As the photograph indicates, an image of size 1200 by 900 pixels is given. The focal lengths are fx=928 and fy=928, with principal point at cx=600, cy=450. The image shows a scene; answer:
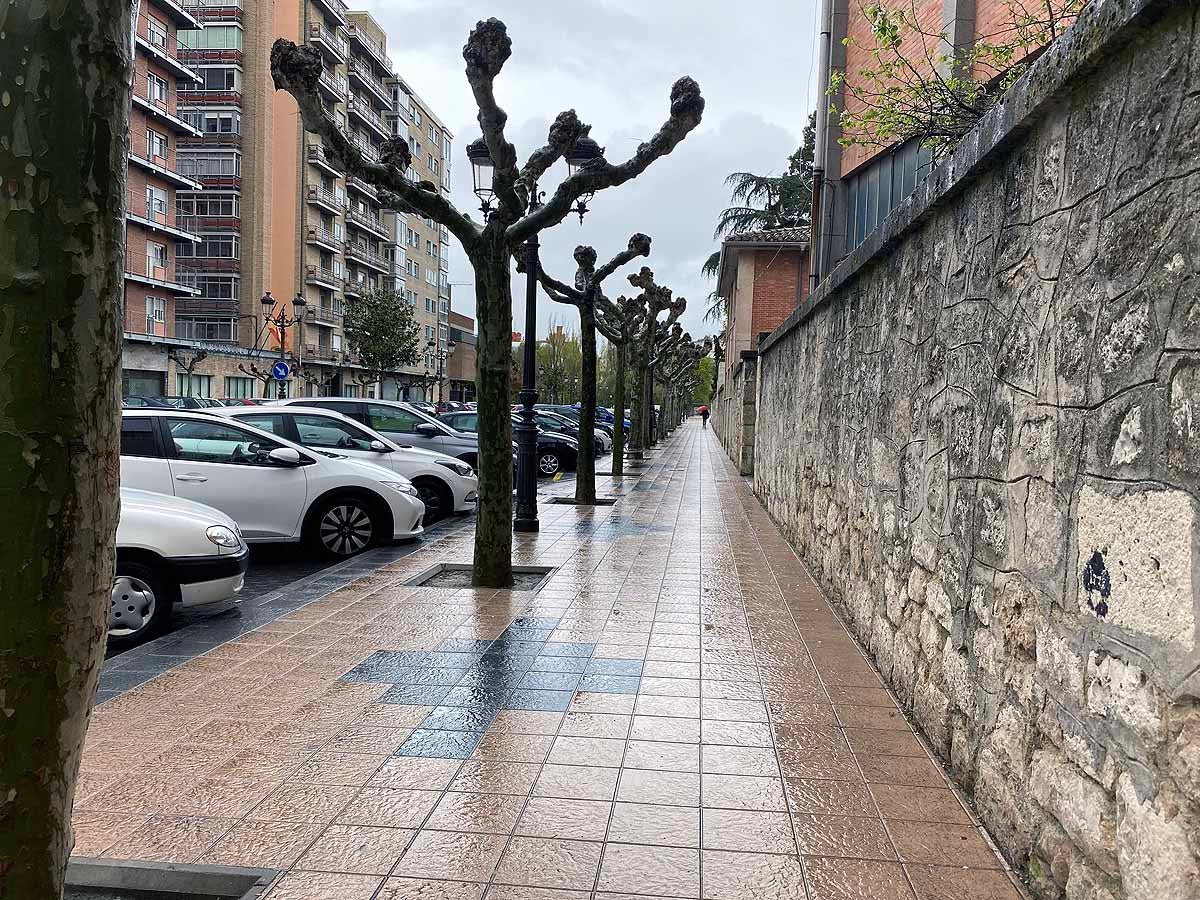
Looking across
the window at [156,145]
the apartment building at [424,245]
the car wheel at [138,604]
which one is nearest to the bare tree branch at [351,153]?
the car wheel at [138,604]

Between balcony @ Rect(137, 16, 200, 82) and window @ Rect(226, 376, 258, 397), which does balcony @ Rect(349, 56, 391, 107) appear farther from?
window @ Rect(226, 376, 258, 397)

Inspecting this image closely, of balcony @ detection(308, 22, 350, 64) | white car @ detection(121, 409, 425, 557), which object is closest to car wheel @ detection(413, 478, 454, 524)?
white car @ detection(121, 409, 425, 557)

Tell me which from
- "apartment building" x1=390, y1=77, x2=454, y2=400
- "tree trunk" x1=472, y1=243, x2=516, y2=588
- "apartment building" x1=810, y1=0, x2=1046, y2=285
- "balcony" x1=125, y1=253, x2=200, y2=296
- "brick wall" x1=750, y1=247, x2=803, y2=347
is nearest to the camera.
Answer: "tree trunk" x1=472, y1=243, x2=516, y2=588

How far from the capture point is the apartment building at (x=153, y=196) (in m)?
42.8

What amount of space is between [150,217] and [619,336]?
101 feet

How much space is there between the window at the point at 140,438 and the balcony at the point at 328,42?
51457mm

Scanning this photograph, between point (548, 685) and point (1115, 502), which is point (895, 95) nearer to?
point (548, 685)

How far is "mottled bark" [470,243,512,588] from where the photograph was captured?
25.2 feet

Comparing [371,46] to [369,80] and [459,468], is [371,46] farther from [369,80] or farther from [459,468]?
[459,468]

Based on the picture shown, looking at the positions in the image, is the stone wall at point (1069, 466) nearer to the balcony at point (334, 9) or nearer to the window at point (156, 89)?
the window at point (156, 89)

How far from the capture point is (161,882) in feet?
10.2

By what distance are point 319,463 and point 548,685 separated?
205 inches

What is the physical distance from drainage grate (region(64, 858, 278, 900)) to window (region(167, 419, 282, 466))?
6271 mm

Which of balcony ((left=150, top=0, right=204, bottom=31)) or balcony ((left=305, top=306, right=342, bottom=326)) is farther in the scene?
balcony ((left=305, top=306, right=342, bottom=326))
